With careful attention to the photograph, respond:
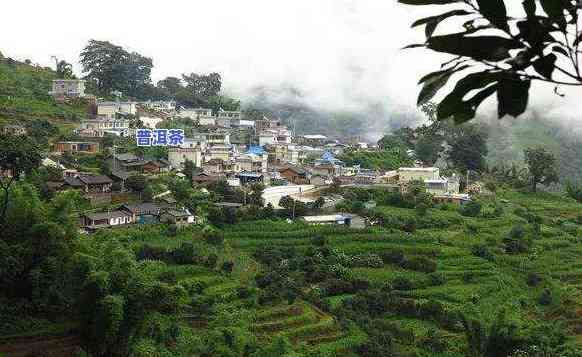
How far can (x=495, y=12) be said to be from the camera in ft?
2.43

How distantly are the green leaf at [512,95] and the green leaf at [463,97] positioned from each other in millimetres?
12

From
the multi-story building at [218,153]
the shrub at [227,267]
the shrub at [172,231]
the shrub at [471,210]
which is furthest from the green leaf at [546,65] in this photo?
the multi-story building at [218,153]

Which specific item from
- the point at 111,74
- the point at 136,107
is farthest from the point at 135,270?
the point at 111,74

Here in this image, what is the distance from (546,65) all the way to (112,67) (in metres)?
30.5

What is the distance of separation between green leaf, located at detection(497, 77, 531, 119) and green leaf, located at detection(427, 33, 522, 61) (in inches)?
1.3

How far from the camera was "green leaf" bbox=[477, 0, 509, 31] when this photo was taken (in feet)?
2.41

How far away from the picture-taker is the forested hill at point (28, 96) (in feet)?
69.7

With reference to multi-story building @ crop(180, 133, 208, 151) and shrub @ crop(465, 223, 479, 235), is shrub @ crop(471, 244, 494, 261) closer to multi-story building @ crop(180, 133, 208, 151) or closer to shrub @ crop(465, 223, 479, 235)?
shrub @ crop(465, 223, 479, 235)

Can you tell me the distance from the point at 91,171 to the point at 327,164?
873 centimetres

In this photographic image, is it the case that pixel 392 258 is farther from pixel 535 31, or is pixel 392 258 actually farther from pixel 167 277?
pixel 535 31

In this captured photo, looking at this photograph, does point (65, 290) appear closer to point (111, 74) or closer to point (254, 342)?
point (254, 342)

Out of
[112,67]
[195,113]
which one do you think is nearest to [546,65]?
[195,113]

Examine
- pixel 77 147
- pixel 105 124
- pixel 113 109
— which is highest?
pixel 113 109

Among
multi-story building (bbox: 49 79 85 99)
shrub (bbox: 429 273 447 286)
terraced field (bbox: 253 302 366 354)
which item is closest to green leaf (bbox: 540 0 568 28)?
terraced field (bbox: 253 302 366 354)
